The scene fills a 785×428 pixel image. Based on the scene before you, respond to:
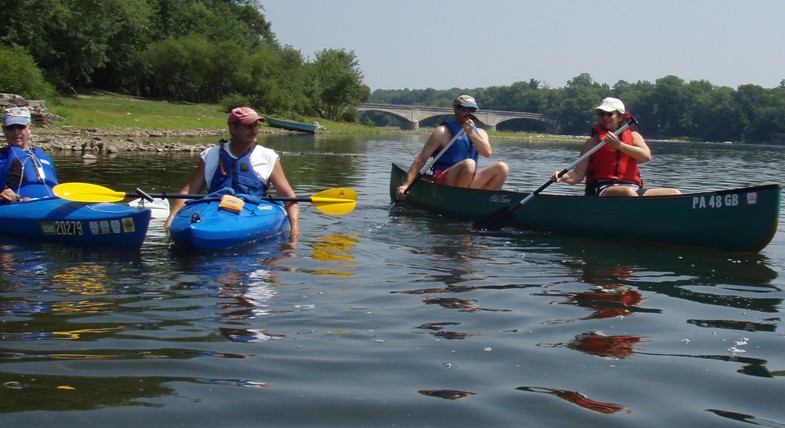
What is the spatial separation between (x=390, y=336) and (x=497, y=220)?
208 inches

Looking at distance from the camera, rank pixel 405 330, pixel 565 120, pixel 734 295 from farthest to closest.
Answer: pixel 565 120 < pixel 734 295 < pixel 405 330

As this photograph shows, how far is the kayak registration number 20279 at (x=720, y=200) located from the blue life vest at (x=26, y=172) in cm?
665

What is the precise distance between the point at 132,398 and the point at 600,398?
2122 mm

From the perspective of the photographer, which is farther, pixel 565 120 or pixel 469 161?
pixel 565 120

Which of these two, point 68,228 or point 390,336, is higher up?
point 68,228

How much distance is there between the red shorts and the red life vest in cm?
256

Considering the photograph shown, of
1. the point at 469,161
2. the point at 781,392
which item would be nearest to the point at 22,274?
the point at 781,392

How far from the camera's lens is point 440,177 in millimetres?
11750

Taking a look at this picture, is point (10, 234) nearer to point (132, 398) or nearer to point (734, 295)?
point (132, 398)

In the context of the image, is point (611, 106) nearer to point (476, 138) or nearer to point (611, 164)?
point (611, 164)

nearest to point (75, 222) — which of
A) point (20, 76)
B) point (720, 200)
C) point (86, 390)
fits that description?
point (86, 390)

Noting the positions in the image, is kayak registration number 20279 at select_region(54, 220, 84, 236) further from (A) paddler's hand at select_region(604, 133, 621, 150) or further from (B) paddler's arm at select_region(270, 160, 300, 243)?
(A) paddler's hand at select_region(604, 133, 621, 150)

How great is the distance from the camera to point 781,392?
396cm

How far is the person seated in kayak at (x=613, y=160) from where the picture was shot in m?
8.89
